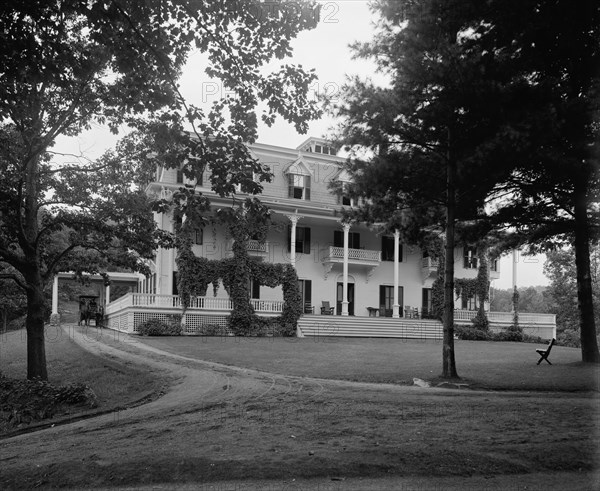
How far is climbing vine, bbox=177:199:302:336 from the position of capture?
2883cm

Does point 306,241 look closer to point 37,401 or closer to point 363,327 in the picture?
point 363,327

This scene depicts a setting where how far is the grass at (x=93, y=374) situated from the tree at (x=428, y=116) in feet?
23.1

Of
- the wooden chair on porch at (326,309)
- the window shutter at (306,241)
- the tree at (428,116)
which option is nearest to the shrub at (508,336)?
the wooden chair on porch at (326,309)

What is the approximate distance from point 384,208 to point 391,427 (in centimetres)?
824

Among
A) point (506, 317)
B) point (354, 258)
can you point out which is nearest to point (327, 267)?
point (354, 258)

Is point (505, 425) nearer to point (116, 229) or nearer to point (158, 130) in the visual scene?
point (158, 130)

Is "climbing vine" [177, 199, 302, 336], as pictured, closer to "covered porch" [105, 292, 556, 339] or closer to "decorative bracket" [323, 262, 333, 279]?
"covered porch" [105, 292, 556, 339]

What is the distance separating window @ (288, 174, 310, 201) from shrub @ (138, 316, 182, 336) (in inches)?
488

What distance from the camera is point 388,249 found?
131 feet

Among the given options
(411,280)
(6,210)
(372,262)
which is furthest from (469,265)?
(6,210)

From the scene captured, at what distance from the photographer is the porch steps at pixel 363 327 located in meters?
30.5

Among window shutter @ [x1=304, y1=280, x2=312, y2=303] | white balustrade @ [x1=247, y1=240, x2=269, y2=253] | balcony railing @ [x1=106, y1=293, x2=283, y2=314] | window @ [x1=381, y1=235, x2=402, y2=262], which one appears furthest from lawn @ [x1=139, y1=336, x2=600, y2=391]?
window @ [x1=381, y1=235, x2=402, y2=262]

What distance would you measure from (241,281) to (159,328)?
5.16 metres

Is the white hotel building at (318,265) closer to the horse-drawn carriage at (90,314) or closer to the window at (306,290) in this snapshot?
the window at (306,290)
